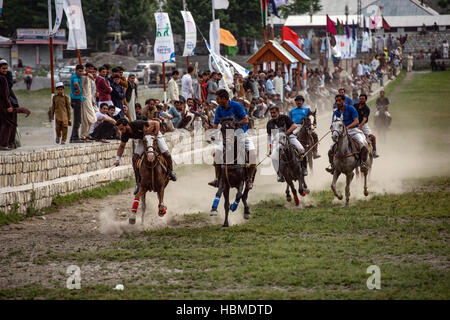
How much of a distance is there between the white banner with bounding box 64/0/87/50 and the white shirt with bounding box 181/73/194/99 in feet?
18.3

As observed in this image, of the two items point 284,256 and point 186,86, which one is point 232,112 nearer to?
point 284,256

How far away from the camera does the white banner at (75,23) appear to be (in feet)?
65.5

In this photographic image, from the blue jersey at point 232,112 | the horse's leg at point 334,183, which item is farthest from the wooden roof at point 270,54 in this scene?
the blue jersey at point 232,112

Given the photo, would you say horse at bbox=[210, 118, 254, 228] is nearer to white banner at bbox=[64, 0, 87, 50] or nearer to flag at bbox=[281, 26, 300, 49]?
white banner at bbox=[64, 0, 87, 50]

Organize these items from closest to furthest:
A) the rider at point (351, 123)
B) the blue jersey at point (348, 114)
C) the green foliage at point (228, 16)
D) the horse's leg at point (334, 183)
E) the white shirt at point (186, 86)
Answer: the horse's leg at point (334, 183)
the rider at point (351, 123)
the blue jersey at point (348, 114)
the white shirt at point (186, 86)
the green foliage at point (228, 16)

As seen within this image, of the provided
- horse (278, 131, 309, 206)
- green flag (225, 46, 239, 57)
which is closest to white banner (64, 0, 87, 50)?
horse (278, 131, 309, 206)

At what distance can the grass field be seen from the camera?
9.59 m

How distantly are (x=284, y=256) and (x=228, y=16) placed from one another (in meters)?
67.3

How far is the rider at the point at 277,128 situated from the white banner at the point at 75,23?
6.29 meters

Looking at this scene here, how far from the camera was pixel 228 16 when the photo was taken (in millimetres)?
76688

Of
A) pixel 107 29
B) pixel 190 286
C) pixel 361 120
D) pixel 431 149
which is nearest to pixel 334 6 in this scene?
pixel 107 29

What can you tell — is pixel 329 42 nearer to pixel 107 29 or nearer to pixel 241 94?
pixel 241 94

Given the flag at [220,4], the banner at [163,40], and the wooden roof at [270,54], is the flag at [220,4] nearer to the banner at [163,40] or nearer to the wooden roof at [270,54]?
the wooden roof at [270,54]

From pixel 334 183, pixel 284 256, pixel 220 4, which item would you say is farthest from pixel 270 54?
pixel 284 256
